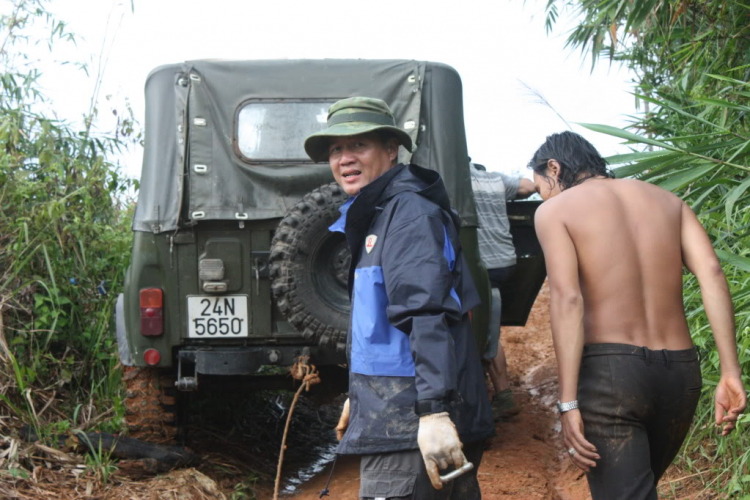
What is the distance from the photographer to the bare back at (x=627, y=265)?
264 centimetres

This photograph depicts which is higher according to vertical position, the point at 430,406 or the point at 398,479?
the point at 430,406

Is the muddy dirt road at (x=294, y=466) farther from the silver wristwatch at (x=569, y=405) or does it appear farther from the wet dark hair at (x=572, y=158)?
the wet dark hair at (x=572, y=158)

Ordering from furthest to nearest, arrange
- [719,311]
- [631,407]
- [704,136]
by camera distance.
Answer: [704,136] → [719,311] → [631,407]

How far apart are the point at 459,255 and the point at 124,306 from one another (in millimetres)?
2922

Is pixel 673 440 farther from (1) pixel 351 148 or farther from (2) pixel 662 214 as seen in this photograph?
(1) pixel 351 148

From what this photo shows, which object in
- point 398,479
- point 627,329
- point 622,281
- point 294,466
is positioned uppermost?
point 622,281

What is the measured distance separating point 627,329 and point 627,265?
20 cm

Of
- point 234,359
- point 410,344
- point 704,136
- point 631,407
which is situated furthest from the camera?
point 234,359

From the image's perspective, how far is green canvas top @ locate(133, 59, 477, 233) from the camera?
197 inches

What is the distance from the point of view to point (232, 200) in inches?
195

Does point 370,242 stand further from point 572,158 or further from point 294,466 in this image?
point 294,466

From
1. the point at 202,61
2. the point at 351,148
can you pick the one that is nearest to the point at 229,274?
the point at 202,61

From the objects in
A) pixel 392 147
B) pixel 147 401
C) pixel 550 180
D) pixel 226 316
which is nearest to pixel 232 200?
pixel 226 316

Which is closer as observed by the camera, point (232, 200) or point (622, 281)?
point (622, 281)
